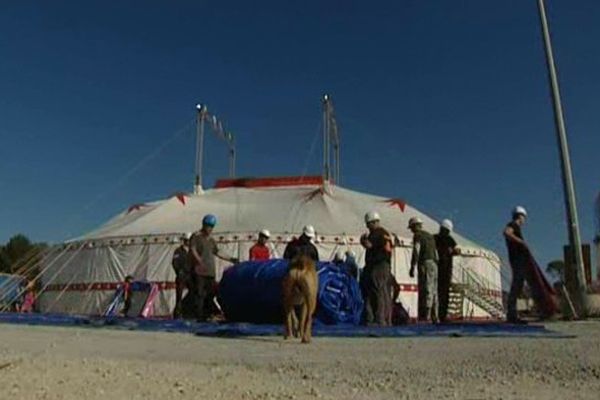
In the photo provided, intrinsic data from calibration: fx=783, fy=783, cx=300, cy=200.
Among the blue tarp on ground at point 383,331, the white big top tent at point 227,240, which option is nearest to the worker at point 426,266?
the blue tarp on ground at point 383,331

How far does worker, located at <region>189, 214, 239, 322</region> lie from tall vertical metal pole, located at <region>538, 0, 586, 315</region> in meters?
6.40

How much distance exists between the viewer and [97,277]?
21969mm

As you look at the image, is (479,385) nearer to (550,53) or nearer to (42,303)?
(550,53)

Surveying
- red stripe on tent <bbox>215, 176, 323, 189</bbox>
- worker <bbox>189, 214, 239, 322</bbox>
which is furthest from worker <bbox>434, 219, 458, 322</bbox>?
red stripe on tent <bbox>215, 176, 323, 189</bbox>

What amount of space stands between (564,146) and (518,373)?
11.3 meters

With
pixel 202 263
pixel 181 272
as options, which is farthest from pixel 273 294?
pixel 181 272

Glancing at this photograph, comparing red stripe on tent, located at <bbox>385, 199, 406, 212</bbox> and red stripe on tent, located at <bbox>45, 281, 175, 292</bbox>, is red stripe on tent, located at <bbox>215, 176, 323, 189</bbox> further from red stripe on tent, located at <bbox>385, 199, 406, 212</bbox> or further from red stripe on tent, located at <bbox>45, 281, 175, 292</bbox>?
red stripe on tent, located at <bbox>45, 281, 175, 292</bbox>

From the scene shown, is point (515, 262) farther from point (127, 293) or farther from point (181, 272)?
point (127, 293)

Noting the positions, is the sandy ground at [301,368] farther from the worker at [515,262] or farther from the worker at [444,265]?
the worker at [444,265]

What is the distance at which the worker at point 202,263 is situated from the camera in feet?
40.3

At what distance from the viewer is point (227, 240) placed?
20828mm

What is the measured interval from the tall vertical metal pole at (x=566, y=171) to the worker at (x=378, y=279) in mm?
4690

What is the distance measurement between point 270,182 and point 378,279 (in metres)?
16.8

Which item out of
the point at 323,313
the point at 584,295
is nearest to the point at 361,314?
the point at 323,313
